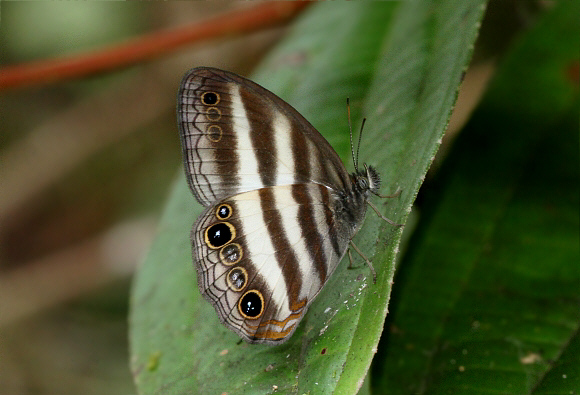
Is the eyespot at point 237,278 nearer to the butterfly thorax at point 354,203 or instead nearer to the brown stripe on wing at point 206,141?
the brown stripe on wing at point 206,141

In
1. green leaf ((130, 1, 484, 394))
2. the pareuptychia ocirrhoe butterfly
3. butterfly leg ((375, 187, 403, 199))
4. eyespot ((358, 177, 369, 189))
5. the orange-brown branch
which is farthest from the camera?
the orange-brown branch

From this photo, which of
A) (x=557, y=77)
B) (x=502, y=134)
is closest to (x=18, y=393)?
(x=502, y=134)

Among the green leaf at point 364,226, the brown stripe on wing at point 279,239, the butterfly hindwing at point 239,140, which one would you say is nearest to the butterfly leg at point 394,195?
the green leaf at point 364,226

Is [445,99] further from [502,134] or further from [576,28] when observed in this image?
[576,28]

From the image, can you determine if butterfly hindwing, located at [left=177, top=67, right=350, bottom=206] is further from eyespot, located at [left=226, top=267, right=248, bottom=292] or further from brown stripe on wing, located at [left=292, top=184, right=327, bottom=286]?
eyespot, located at [left=226, top=267, right=248, bottom=292]

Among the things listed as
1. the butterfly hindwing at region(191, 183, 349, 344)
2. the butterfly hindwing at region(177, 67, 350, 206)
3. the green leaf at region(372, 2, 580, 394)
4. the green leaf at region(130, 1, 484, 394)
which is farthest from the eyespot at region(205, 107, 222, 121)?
the green leaf at region(372, 2, 580, 394)
